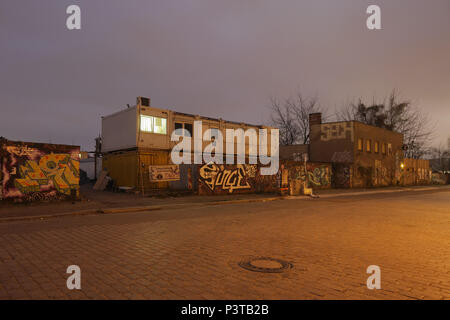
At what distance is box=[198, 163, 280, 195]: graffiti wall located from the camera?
2020 cm

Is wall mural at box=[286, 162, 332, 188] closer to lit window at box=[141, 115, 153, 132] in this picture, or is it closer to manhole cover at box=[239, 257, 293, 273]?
lit window at box=[141, 115, 153, 132]

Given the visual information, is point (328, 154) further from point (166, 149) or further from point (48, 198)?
point (48, 198)

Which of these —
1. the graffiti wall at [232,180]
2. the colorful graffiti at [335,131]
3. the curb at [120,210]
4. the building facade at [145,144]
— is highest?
the colorful graffiti at [335,131]

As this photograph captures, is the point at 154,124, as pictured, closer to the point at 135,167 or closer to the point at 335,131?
the point at 135,167

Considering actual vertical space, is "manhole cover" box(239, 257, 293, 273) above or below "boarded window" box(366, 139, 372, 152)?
below

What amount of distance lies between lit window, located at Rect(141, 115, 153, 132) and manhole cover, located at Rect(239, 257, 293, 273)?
18669 millimetres

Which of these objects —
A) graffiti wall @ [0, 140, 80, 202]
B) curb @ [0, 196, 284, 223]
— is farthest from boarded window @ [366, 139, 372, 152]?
graffiti wall @ [0, 140, 80, 202]

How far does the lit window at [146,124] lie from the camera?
22.5 meters

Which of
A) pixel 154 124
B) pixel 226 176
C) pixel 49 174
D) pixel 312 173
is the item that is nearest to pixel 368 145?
pixel 312 173

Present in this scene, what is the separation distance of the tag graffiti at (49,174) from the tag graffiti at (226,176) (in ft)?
25.1

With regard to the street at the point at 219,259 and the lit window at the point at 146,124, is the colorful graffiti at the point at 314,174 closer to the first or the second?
the lit window at the point at 146,124

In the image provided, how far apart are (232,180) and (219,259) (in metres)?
16.2

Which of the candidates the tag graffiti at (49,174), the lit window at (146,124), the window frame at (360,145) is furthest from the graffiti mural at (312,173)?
the tag graffiti at (49,174)

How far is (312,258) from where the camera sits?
5.59 meters
